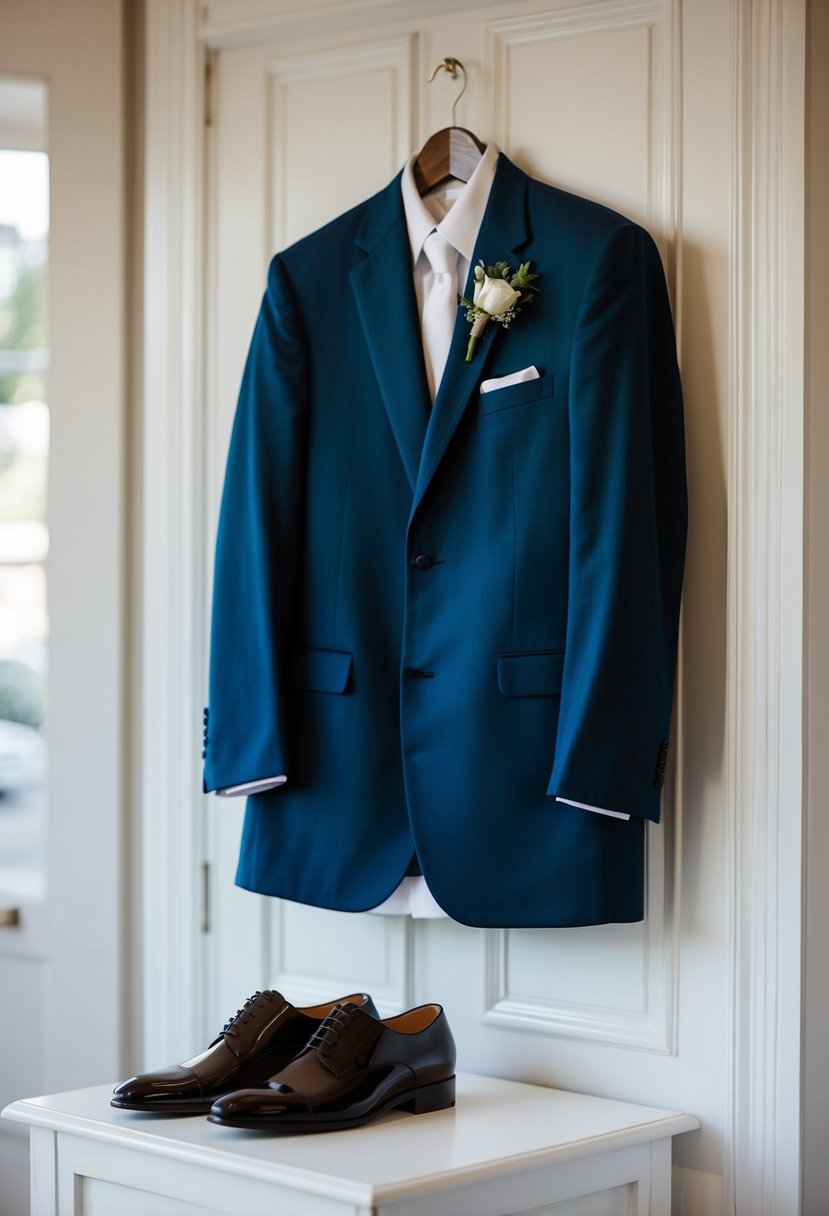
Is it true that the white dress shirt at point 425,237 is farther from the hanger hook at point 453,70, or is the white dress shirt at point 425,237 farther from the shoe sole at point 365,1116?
the shoe sole at point 365,1116

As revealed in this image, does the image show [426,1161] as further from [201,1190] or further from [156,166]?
[156,166]

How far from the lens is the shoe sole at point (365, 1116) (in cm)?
146

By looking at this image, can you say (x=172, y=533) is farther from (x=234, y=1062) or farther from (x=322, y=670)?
(x=234, y=1062)

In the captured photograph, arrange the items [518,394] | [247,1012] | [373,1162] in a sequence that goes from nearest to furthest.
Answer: [373,1162], [247,1012], [518,394]

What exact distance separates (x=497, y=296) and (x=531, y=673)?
531 mm

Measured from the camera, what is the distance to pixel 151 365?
2.16 m

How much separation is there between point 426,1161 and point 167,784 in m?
0.89

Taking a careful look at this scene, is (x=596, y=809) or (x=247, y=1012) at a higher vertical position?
(x=596, y=809)

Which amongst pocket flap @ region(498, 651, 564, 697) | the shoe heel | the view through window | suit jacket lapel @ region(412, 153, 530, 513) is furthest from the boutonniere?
the shoe heel

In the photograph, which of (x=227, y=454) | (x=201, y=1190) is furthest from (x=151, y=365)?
(x=201, y=1190)

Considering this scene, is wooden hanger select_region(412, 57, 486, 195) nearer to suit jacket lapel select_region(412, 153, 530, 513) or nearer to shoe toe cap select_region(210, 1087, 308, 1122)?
suit jacket lapel select_region(412, 153, 530, 513)

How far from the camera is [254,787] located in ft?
6.08

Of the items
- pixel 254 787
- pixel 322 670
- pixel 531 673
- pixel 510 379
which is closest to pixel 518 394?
pixel 510 379

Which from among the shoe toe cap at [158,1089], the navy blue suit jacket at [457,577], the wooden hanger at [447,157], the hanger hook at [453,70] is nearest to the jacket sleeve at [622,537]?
the navy blue suit jacket at [457,577]
